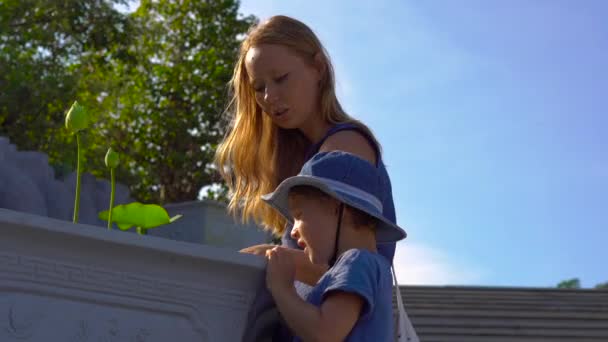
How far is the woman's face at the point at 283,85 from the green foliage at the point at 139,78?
1061 cm

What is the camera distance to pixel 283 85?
198cm

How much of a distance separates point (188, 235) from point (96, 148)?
25.6 ft

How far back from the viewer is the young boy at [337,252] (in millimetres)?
1479

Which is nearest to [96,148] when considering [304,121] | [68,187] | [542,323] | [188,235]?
[68,187]

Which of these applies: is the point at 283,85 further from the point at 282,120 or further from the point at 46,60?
the point at 46,60

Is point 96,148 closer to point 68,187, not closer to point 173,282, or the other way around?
point 68,187

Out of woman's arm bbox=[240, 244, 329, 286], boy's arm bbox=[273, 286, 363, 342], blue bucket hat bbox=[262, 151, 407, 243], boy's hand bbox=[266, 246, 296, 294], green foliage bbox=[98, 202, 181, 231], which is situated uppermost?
green foliage bbox=[98, 202, 181, 231]

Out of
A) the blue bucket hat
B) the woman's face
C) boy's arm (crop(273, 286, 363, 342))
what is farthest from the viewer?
the woman's face

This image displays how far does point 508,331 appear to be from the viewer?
5082 mm

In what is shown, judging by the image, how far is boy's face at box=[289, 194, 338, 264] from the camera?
161 cm

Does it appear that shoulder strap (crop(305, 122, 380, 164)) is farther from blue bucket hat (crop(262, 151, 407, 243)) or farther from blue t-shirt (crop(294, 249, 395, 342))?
blue t-shirt (crop(294, 249, 395, 342))

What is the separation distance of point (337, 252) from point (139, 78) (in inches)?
543

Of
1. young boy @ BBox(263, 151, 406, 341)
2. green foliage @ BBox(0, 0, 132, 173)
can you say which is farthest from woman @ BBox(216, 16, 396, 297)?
green foliage @ BBox(0, 0, 132, 173)

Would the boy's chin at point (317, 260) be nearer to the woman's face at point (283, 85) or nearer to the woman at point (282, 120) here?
the woman at point (282, 120)
